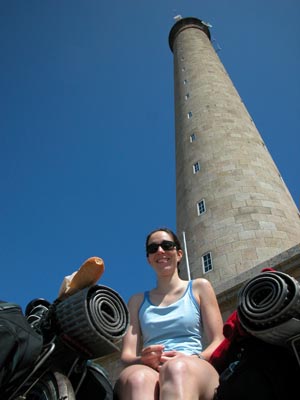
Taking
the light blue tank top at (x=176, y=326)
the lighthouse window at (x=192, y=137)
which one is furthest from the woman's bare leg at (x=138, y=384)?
the lighthouse window at (x=192, y=137)

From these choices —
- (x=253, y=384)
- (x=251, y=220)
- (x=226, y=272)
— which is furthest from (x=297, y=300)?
(x=251, y=220)

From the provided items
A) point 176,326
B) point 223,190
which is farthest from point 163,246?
point 223,190

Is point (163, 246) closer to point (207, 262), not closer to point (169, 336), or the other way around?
point (169, 336)

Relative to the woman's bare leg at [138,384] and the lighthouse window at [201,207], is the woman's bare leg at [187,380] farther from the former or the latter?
the lighthouse window at [201,207]

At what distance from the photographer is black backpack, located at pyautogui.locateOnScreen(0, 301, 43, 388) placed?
1.88m

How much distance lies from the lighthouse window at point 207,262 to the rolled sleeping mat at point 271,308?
12180mm

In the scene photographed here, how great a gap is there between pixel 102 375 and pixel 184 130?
18.6 meters

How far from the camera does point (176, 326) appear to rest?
280 cm

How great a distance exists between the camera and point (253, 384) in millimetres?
2082

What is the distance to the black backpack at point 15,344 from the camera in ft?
6.17

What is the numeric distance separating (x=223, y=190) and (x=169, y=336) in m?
13.7

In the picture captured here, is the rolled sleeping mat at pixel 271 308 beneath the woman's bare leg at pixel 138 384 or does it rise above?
above

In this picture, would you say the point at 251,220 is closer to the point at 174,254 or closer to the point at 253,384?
the point at 174,254

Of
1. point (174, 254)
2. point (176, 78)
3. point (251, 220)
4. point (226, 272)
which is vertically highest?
point (176, 78)
